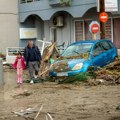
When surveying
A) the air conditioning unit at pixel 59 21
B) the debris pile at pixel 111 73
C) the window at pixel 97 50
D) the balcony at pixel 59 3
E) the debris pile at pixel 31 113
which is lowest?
the debris pile at pixel 31 113

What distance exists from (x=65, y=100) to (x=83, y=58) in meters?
5.28

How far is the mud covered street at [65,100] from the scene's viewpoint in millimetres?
10484

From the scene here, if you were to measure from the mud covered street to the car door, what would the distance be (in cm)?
226

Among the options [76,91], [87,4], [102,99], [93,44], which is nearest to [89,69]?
[93,44]

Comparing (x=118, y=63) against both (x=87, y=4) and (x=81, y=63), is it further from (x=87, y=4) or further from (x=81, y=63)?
(x=87, y=4)

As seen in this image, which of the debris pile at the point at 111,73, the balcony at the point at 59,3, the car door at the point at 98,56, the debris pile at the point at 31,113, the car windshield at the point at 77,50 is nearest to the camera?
the debris pile at the point at 31,113

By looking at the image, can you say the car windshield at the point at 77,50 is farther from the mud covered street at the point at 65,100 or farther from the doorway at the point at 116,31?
the doorway at the point at 116,31

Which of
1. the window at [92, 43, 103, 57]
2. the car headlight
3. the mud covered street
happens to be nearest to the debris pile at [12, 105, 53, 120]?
the mud covered street

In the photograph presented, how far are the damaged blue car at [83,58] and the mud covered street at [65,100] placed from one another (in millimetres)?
856

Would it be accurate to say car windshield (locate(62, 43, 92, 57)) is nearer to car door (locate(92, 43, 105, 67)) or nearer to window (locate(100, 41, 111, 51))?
car door (locate(92, 43, 105, 67))

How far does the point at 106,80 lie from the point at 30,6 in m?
17.8

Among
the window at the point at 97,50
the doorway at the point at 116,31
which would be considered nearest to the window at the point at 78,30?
the doorway at the point at 116,31

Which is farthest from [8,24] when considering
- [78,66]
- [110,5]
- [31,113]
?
[31,113]

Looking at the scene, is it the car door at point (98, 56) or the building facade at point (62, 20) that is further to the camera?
the building facade at point (62, 20)
